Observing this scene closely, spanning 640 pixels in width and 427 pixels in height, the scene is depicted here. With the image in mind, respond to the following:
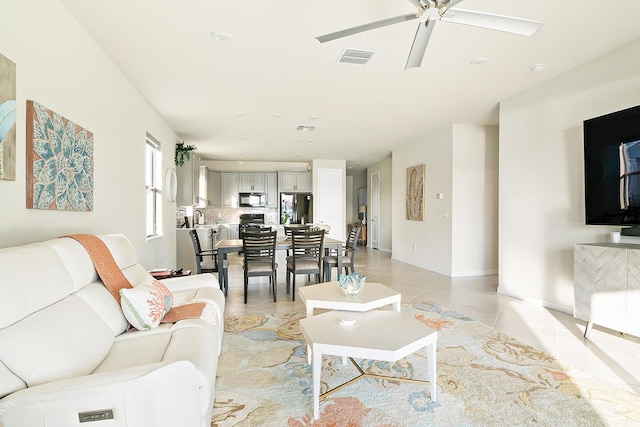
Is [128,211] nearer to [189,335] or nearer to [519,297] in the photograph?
[189,335]

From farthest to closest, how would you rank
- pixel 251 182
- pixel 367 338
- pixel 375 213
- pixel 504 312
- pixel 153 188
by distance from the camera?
pixel 375 213 < pixel 251 182 < pixel 153 188 < pixel 504 312 < pixel 367 338

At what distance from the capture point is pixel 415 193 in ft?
23.3

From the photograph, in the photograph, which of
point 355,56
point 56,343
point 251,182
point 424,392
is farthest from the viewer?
point 251,182

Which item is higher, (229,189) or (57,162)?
(229,189)

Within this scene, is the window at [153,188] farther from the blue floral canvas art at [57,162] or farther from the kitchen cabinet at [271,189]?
the kitchen cabinet at [271,189]

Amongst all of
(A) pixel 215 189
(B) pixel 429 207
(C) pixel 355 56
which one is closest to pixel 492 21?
(C) pixel 355 56

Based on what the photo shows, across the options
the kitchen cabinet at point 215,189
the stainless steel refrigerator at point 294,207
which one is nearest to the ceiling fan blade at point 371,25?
the stainless steel refrigerator at point 294,207

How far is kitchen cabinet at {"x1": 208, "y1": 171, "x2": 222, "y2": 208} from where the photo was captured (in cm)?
974

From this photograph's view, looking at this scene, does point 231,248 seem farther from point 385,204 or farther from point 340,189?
point 385,204

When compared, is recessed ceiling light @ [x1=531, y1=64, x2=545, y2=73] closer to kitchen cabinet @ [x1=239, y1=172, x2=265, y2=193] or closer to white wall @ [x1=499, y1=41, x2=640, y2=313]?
white wall @ [x1=499, y1=41, x2=640, y2=313]

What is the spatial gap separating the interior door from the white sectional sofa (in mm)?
8898

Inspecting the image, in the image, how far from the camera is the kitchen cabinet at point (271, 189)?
407 inches

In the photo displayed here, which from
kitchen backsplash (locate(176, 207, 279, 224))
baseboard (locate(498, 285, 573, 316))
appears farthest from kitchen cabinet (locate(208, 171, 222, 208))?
baseboard (locate(498, 285, 573, 316))

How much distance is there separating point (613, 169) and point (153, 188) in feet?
17.7
